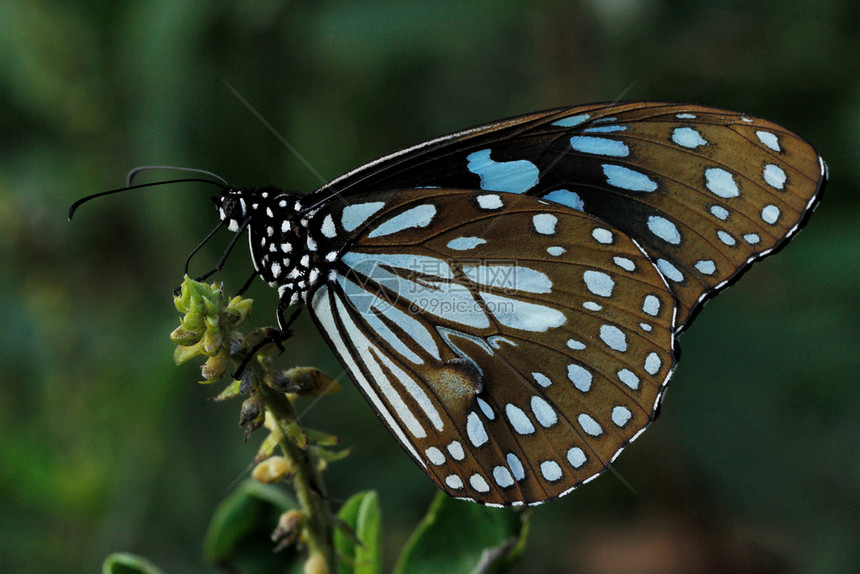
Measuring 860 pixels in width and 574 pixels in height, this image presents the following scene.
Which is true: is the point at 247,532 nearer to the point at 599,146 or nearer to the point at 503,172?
the point at 503,172

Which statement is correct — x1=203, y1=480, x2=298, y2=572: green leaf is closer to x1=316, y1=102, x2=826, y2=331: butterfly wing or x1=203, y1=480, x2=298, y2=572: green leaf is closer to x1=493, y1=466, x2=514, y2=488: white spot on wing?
x1=493, y1=466, x2=514, y2=488: white spot on wing

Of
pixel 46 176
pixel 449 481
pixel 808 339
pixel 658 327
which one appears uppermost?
pixel 46 176

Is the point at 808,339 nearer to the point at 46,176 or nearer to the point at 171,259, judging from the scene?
the point at 171,259

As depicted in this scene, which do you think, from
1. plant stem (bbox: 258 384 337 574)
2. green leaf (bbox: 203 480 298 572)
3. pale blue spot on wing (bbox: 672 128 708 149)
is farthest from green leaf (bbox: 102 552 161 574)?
pale blue spot on wing (bbox: 672 128 708 149)

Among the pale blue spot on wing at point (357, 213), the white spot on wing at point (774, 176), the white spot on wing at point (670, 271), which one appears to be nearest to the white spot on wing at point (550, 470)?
the white spot on wing at point (670, 271)

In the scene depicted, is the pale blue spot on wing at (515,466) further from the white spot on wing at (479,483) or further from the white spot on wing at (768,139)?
the white spot on wing at (768,139)

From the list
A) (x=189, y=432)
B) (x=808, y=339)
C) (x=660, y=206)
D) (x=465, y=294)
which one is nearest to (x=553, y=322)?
(x=465, y=294)
